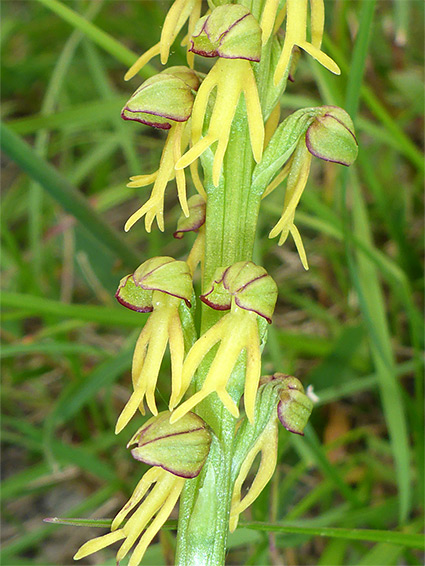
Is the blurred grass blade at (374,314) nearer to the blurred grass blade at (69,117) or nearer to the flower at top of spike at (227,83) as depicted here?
the flower at top of spike at (227,83)

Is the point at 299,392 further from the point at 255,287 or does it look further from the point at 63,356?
the point at 63,356

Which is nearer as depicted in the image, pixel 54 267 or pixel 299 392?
pixel 299 392

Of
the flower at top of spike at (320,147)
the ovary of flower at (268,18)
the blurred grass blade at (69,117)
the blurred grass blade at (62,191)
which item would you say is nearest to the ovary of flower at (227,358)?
the flower at top of spike at (320,147)

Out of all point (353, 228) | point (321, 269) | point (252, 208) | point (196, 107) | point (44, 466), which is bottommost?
point (44, 466)

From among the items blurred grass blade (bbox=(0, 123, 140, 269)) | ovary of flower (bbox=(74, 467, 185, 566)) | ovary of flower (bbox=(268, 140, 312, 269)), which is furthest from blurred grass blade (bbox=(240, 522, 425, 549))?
blurred grass blade (bbox=(0, 123, 140, 269))

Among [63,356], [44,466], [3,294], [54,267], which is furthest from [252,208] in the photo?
[54,267]

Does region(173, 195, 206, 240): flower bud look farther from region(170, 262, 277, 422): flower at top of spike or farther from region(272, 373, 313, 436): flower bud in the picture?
region(272, 373, 313, 436): flower bud
